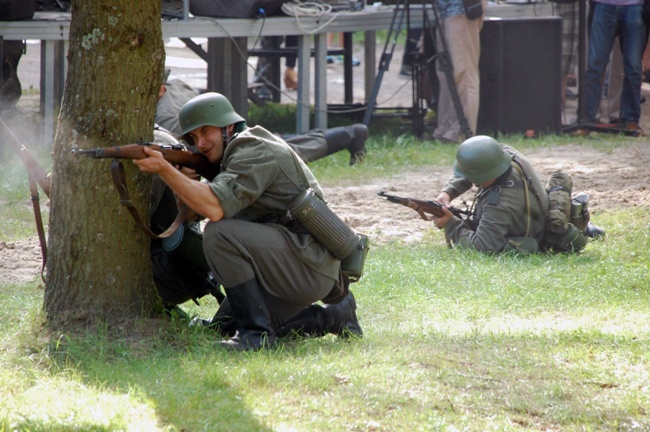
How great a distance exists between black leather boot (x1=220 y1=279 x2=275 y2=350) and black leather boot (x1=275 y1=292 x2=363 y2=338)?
0.35 meters

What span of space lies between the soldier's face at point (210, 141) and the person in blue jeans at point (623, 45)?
8202 millimetres

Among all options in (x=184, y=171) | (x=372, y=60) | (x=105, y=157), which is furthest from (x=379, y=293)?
(x=372, y=60)

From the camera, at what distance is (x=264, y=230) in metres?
5.09

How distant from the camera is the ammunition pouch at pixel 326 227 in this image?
5.07 metres

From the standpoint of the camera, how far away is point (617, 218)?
8.91 meters

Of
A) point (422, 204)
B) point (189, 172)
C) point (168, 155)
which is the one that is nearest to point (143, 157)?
point (168, 155)

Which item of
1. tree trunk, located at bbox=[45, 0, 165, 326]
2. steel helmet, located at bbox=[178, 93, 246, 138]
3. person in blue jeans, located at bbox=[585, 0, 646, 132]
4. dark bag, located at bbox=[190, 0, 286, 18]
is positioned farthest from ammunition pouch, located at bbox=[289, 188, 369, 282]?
person in blue jeans, located at bbox=[585, 0, 646, 132]

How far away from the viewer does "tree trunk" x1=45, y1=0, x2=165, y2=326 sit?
4965 mm

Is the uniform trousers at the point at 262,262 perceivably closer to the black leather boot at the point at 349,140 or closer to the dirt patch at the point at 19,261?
the dirt patch at the point at 19,261

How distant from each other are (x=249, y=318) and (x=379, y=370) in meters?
0.81

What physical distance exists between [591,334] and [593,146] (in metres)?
7.15

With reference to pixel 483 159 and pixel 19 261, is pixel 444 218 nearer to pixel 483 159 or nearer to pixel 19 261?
pixel 483 159

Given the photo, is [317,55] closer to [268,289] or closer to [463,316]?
[463,316]

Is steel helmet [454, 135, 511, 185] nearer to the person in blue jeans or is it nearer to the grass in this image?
the grass
